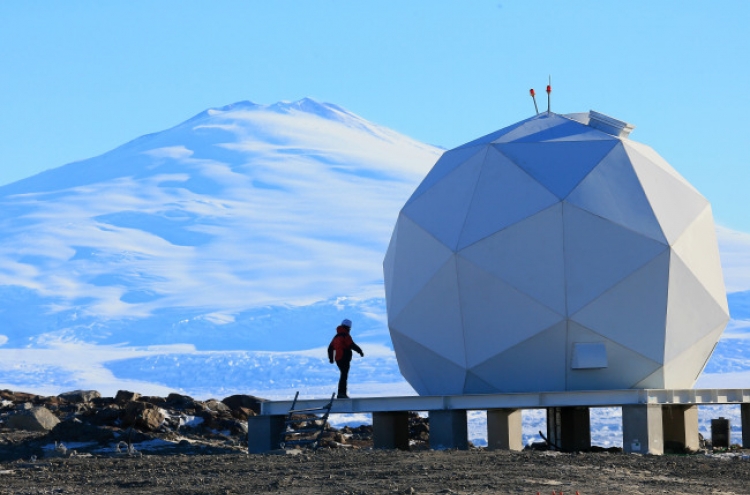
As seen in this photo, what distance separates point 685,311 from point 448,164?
5183 millimetres

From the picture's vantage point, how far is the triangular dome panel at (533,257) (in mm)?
24109

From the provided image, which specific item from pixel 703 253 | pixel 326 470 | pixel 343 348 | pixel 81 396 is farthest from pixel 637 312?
pixel 81 396

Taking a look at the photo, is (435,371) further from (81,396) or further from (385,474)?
(81,396)

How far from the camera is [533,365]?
80.5 feet

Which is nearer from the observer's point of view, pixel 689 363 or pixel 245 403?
pixel 689 363

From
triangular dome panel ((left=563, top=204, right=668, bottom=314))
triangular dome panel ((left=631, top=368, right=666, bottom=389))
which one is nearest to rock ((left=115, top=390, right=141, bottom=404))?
triangular dome panel ((left=563, top=204, right=668, bottom=314))

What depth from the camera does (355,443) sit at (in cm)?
2973

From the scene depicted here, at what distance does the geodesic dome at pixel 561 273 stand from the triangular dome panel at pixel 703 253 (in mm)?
40

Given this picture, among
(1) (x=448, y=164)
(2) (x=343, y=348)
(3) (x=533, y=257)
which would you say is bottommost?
(2) (x=343, y=348)

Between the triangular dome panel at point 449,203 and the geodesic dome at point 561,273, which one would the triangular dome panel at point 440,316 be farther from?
the triangular dome panel at point 449,203

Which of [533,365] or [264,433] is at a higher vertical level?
[533,365]

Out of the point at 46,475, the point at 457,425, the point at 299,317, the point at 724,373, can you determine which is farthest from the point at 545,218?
the point at 299,317

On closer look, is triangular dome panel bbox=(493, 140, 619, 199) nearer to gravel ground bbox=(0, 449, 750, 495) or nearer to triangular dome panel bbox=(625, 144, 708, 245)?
triangular dome panel bbox=(625, 144, 708, 245)

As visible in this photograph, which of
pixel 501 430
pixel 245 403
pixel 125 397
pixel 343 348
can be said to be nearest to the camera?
pixel 501 430
